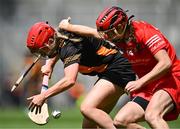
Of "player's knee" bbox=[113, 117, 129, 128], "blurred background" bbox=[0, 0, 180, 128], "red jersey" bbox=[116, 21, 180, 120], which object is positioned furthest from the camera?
"blurred background" bbox=[0, 0, 180, 128]

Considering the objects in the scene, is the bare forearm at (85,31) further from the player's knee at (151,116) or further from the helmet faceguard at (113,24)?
the player's knee at (151,116)

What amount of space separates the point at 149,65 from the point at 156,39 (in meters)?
0.42

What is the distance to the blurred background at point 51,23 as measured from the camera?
781 inches

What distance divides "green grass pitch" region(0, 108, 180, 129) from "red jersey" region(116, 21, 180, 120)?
579 cm

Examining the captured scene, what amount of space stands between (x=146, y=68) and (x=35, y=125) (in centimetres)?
646

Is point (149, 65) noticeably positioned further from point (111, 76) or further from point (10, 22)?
point (10, 22)

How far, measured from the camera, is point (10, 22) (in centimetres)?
2098

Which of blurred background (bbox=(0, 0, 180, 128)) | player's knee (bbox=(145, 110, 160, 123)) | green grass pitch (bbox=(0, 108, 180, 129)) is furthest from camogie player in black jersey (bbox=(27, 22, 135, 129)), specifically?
blurred background (bbox=(0, 0, 180, 128))

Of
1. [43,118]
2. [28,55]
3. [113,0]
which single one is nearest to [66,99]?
[28,55]

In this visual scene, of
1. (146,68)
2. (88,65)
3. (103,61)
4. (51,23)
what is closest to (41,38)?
(88,65)

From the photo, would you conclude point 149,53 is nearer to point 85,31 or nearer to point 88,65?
point 85,31

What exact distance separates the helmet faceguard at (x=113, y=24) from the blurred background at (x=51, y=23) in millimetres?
10816

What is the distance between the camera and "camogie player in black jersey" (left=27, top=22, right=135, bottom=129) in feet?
29.8

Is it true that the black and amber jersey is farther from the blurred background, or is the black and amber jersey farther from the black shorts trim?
the blurred background
